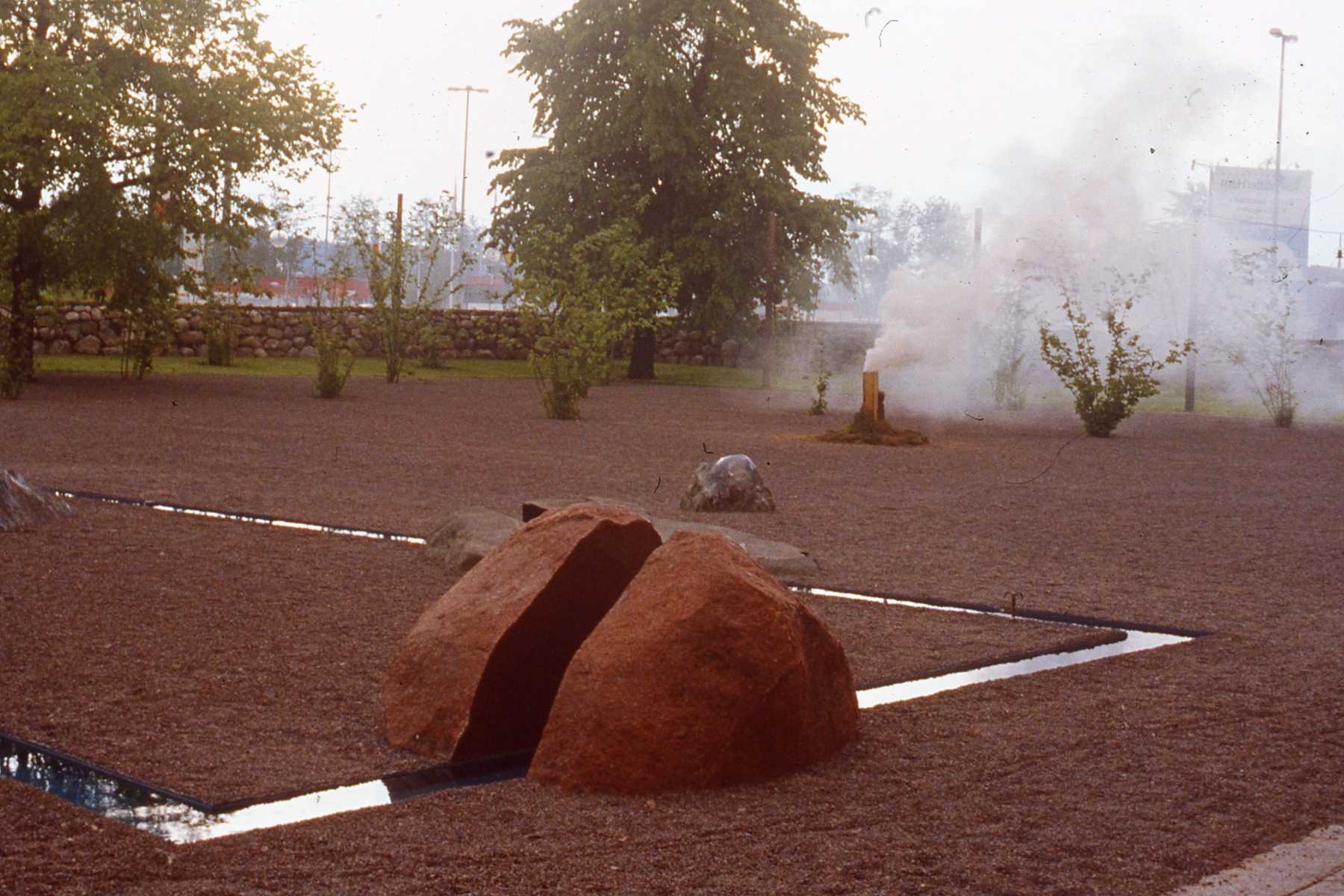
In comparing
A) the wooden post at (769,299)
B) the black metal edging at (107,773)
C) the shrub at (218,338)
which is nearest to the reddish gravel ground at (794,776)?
the black metal edging at (107,773)

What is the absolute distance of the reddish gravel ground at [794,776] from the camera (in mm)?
4031

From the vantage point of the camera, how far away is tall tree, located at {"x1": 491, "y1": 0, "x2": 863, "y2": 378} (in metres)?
37.2

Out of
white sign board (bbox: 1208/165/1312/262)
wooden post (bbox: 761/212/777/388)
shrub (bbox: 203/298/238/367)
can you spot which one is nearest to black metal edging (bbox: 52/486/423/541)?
shrub (bbox: 203/298/238/367)

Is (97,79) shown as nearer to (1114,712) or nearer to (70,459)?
(70,459)

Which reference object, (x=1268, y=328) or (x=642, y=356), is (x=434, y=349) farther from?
(x=1268, y=328)

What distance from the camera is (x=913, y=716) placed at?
5727 millimetres

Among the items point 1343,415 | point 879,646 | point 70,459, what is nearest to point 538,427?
point 70,459

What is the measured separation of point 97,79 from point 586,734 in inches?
817

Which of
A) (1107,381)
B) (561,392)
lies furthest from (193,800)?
(1107,381)

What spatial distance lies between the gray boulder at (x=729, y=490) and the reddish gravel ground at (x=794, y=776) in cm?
35

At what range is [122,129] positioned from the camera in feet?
79.4

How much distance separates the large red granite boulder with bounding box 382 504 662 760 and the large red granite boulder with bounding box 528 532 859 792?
13.7 inches

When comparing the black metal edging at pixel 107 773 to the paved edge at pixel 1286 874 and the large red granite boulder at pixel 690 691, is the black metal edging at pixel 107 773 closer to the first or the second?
the large red granite boulder at pixel 690 691

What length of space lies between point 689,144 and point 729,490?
27.0 metres
